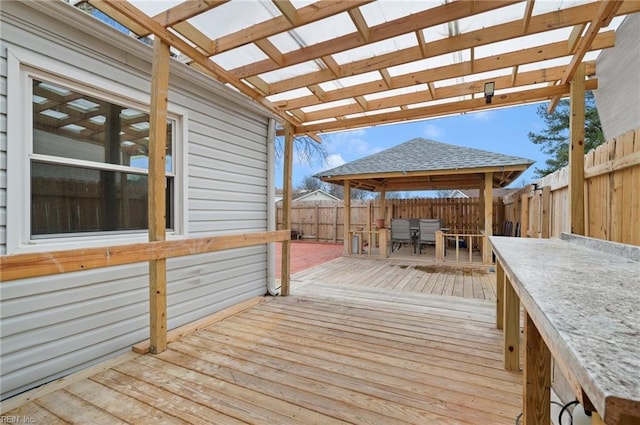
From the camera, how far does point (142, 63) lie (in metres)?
2.84

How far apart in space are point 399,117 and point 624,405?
3.97 metres

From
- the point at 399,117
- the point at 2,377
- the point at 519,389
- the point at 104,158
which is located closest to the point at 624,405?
the point at 519,389

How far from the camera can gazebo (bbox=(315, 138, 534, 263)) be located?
6984 mm

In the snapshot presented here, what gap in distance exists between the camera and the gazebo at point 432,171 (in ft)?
22.9

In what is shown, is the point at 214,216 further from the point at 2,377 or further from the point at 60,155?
the point at 2,377

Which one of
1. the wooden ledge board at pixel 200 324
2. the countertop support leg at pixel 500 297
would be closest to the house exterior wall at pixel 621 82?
the countertop support leg at pixel 500 297

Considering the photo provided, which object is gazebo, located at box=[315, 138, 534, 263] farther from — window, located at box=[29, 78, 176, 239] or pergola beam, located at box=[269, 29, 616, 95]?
window, located at box=[29, 78, 176, 239]

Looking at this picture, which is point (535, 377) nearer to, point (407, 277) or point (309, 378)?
point (309, 378)

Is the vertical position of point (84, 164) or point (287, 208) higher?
point (84, 164)

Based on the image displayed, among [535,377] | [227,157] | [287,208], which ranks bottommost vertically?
[535,377]

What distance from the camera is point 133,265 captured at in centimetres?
274

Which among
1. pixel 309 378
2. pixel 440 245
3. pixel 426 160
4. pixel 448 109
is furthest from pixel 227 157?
pixel 426 160

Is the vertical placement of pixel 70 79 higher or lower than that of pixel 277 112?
lower

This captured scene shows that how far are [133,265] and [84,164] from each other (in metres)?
0.99
